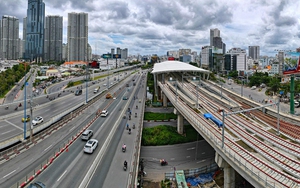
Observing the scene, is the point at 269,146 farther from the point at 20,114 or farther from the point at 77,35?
A: the point at 77,35

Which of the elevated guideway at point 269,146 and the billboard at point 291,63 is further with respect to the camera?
the billboard at point 291,63

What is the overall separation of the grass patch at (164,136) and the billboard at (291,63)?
58.3 feet

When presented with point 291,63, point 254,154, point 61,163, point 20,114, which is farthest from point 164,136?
point 20,114

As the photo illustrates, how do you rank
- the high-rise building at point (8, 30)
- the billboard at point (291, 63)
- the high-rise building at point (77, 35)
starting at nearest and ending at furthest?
1. the billboard at point (291, 63)
2. the high-rise building at point (77, 35)
3. the high-rise building at point (8, 30)

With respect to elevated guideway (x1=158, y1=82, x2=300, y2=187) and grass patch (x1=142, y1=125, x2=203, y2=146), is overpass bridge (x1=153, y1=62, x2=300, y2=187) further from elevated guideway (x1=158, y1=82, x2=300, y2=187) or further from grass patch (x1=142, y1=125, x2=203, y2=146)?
grass patch (x1=142, y1=125, x2=203, y2=146)

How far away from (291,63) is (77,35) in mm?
174757

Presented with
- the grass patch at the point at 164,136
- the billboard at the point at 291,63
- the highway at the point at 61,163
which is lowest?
the grass patch at the point at 164,136

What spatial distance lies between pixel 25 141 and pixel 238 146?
22.4 m

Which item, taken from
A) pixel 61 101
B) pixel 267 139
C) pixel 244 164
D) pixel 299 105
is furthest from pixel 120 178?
pixel 299 105

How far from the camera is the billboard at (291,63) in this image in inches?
1308

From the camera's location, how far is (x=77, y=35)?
18188 centimetres

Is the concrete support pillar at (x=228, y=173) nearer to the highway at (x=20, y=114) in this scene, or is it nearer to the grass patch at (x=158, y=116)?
the highway at (x=20, y=114)

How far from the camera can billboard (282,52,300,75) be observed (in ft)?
109

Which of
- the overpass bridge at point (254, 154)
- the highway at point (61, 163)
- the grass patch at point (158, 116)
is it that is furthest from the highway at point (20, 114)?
the overpass bridge at point (254, 154)
